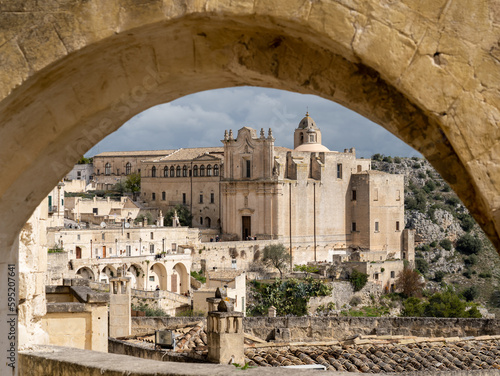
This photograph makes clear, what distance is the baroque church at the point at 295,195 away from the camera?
150ft

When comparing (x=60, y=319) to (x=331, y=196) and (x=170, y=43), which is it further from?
(x=331, y=196)

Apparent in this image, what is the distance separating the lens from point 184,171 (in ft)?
174

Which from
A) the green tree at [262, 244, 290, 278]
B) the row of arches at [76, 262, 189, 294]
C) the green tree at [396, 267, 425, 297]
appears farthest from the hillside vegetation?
the row of arches at [76, 262, 189, 294]

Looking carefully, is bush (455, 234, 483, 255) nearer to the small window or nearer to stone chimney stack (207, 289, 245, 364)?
the small window

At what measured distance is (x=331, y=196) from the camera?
47875 millimetres

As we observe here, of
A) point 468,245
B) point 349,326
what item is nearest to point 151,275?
point 349,326

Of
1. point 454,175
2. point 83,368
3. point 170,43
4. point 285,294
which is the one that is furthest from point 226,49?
point 285,294

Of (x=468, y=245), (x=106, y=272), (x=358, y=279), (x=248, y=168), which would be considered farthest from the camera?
(x=468, y=245)

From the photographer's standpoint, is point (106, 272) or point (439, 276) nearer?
point (106, 272)

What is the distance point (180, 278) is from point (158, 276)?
192cm

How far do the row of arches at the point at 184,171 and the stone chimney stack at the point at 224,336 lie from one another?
41.6m

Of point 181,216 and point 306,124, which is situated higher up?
point 306,124

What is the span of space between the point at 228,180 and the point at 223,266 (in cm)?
670

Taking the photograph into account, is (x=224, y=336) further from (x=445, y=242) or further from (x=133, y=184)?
(x=133, y=184)
